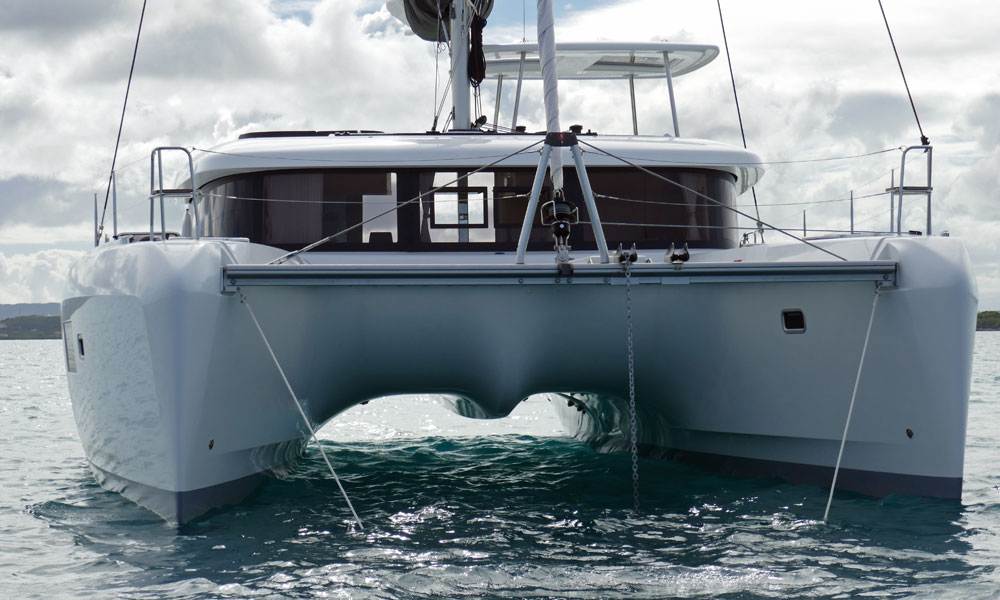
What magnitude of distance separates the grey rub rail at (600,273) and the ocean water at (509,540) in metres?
1.40

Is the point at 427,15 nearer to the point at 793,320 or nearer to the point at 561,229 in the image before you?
the point at 561,229

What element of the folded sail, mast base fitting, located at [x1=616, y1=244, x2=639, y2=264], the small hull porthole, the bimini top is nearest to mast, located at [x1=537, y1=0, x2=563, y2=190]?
mast base fitting, located at [x1=616, y1=244, x2=639, y2=264]

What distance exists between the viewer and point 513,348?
6086 mm

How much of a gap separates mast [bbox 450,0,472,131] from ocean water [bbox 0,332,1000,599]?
10.3 feet

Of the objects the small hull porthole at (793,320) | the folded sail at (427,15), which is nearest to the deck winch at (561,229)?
the small hull porthole at (793,320)

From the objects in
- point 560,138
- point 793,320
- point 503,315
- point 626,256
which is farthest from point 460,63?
point 793,320

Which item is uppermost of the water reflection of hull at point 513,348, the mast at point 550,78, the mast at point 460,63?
the mast at point 460,63

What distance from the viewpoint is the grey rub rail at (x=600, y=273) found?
5.55 meters

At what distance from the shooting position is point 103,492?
22.6 ft

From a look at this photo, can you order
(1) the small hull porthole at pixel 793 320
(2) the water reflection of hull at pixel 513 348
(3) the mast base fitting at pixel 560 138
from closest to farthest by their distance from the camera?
1. (2) the water reflection of hull at pixel 513 348
2. (3) the mast base fitting at pixel 560 138
3. (1) the small hull porthole at pixel 793 320

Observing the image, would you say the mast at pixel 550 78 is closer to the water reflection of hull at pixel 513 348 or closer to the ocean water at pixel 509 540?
the water reflection of hull at pixel 513 348

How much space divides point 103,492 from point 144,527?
56.5 inches

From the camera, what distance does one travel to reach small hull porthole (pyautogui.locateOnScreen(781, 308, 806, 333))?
19.6ft

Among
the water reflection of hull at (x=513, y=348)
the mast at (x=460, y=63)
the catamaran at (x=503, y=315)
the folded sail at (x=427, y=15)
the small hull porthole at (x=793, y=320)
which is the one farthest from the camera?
the folded sail at (x=427, y=15)
